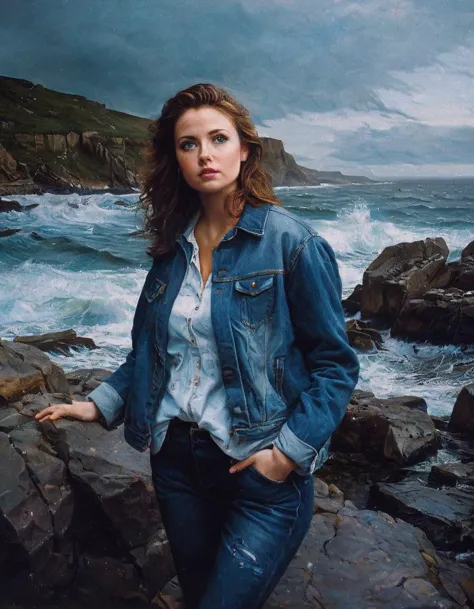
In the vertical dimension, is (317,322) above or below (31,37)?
below

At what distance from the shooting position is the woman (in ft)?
3.63

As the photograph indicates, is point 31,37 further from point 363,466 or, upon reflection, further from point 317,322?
point 317,322

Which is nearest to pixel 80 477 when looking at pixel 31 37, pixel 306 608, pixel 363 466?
pixel 306 608

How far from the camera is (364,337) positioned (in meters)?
7.17

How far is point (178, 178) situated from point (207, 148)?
0.54ft

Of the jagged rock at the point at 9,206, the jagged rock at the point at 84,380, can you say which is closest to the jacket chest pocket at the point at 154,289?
the jagged rock at the point at 84,380

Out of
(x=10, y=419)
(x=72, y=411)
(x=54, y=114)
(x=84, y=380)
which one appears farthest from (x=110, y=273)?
(x=54, y=114)

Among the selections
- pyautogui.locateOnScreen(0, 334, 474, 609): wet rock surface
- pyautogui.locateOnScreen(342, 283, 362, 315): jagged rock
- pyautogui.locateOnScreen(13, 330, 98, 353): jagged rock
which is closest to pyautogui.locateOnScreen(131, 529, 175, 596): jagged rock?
pyautogui.locateOnScreen(0, 334, 474, 609): wet rock surface

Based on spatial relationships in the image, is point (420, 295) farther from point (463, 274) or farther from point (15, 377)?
point (15, 377)

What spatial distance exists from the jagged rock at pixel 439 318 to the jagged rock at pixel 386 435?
3006 mm

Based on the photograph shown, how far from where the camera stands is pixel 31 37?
10594mm

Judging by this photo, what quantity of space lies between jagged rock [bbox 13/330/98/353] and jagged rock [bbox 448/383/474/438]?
12.3 ft

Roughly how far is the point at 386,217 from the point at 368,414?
64.9ft

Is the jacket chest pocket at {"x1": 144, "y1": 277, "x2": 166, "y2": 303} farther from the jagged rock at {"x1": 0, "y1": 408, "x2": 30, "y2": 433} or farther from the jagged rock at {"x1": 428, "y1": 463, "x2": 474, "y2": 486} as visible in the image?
the jagged rock at {"x1": 428, "y1": 463, "x2": 474, "y2": 486}
